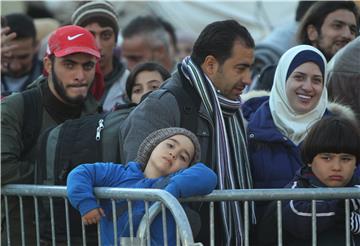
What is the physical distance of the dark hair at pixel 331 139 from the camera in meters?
5.39

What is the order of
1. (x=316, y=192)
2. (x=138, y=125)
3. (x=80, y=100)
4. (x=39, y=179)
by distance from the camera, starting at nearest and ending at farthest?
(x=316, y=192) < (x=138, y=125) < (x=39, y=179) < (x=80, y=100)

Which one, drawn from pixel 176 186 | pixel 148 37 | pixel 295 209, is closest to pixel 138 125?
pixel 176 186

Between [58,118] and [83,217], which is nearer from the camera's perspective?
[83,217]

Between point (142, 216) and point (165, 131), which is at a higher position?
point (165, 131)

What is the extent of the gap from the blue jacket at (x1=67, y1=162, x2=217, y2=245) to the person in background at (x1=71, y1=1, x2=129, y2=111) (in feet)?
7.61

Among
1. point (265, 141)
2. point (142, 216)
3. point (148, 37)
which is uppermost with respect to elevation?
point (148, 37)

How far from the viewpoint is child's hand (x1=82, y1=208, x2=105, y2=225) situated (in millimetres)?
5188

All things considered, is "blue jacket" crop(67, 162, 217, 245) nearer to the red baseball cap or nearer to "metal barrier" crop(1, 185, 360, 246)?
"metal barrier" crop(1, 185, 360, 246)

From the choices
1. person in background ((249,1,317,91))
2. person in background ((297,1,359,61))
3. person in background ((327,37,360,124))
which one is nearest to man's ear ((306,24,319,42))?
person in background ((297,1,359,61))

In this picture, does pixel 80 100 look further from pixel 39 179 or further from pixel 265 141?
pixel 265 141

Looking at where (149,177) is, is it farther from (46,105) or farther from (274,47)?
(274,47)

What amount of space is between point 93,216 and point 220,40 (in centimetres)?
130

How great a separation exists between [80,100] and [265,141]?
4.28ft

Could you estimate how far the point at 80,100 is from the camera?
21.1 ft
